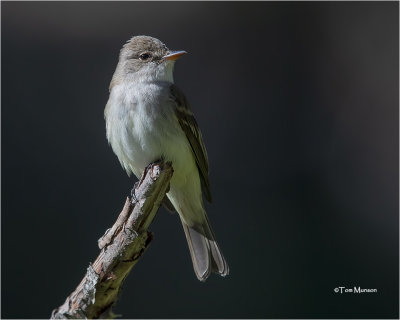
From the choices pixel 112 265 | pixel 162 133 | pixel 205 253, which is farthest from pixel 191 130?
pixel 112 265

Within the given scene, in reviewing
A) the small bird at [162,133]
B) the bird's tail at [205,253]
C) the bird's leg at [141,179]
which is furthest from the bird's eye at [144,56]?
the bird's tail at [205,253]

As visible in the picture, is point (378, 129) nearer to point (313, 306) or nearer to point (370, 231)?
point (370, 231)

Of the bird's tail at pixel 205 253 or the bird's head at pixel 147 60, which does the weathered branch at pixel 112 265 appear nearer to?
the bird's tail at pixel 205 253

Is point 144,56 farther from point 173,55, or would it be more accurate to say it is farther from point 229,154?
point 229,154

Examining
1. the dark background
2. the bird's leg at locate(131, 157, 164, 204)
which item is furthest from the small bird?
the dark background

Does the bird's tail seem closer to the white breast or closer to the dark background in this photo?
the white breast

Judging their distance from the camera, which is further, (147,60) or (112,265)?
(147,60)
